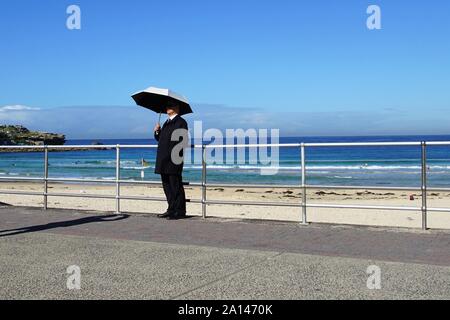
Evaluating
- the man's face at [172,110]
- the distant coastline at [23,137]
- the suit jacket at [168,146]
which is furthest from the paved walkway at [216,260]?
the distant coastline at [23,137]

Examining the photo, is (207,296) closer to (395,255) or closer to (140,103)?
(395,255)

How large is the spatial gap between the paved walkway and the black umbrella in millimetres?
1985

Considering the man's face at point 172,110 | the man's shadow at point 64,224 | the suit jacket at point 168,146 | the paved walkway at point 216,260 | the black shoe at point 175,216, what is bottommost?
the paved walkway at point 216,260

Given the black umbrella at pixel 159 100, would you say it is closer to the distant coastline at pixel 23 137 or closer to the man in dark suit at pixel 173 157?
the man in dark suit at pixel 173 157

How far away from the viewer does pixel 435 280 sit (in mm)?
5480

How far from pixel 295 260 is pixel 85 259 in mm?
2338

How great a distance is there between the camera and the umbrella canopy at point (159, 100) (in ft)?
31.8

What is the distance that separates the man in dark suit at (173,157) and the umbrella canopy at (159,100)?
15cm

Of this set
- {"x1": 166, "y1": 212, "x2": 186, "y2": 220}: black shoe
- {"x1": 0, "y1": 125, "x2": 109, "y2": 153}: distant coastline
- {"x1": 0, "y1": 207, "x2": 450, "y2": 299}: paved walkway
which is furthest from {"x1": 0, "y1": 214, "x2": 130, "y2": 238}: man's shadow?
{"x1": 0, "y1": 125, "x2": 109, "y2": 153}: distant coastline

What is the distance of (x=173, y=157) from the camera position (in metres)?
9.70

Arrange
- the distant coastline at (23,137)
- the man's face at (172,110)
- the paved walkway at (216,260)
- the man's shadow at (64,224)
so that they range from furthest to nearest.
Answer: the distant coastline at (23,137), the man's face at (172,110), the man's shadow at (64,224), the paved walkway at (216,260)

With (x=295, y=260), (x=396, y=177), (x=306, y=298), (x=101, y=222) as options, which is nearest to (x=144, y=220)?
(x=101, y=222)

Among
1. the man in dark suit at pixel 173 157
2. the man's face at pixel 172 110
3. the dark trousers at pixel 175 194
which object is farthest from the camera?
the man's face at pixel 172 110
